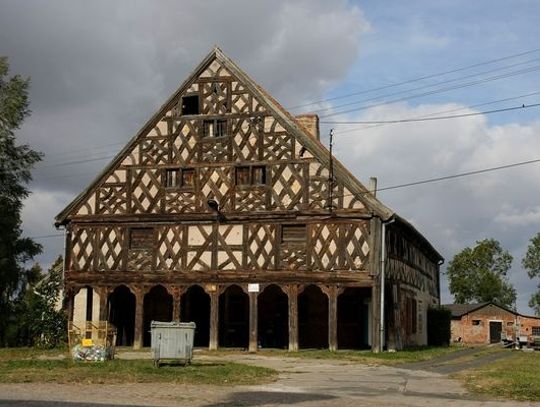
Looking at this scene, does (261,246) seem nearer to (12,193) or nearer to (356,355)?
(356,355)

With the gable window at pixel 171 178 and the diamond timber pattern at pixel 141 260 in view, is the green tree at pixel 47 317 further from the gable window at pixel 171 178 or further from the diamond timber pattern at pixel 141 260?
the gable window at pixel 171 178

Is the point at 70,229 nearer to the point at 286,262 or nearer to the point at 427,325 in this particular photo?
the point at 286,262

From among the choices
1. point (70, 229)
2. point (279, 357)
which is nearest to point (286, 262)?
point (279, 357)

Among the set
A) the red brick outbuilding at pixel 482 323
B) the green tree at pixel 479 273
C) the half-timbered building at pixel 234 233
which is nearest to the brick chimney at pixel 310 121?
the half-timbered building at pixel 234 233

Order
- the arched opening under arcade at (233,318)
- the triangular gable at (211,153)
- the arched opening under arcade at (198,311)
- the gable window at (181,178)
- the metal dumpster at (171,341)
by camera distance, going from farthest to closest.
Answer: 1. the arched opening under arcade at (198,311)
2. the arched opening under arcade at (233,318)
3. the gable window at (181,178)
4. the triangular gable at (211,153)
5. the metal dumpster at (171,341)

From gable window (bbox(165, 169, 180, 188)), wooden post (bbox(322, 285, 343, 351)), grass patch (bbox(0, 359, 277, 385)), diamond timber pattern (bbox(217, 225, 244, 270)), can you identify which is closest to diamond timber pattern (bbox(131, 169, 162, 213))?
gable window (bbox(165, 169, 180, 188))

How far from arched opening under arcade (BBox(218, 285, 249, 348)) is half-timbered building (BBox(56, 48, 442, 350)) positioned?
44 mm

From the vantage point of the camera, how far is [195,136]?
32.7 metres

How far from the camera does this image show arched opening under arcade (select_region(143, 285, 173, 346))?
34.8 m

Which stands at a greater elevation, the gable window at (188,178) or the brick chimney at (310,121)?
Answer: the brick chimney at (310,121)

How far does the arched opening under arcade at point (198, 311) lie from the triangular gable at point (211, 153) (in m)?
4.32

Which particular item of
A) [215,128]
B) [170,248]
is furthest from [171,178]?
[170,248]

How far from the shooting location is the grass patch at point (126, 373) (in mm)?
17094

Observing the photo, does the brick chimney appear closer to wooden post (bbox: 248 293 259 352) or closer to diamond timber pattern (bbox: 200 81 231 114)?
diamond timber pattern (bbox: 200 81 231 114)
